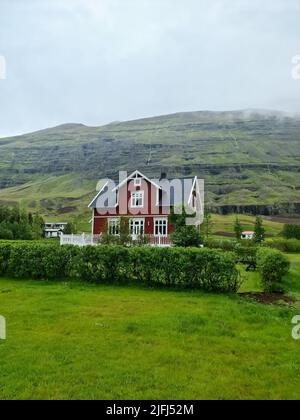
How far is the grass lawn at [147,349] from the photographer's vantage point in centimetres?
715

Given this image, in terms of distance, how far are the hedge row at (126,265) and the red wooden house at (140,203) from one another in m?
22.5

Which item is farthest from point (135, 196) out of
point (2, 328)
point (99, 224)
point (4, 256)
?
point (2, 328)

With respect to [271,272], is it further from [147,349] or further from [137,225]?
[137,225]

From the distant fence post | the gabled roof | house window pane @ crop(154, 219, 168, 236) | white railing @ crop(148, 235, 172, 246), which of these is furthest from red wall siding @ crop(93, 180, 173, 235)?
the distant fence post

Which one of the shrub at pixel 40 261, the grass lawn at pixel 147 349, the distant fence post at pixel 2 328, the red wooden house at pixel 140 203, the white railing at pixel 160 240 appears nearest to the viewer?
the grass lawn at pixel 147 349

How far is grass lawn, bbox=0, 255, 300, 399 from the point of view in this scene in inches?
281

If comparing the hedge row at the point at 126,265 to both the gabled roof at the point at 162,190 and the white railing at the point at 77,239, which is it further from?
the gabled roof at the point at 162,190

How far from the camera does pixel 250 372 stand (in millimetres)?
7938

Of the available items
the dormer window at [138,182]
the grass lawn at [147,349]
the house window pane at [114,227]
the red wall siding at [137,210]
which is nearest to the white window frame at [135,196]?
the red wall siding at [137,210]

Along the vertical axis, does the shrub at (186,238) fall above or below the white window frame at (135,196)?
below

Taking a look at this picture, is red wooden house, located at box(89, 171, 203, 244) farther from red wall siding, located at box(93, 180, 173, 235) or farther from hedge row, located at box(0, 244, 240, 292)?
hedge row, located at box(0, 244, 240, 292)
